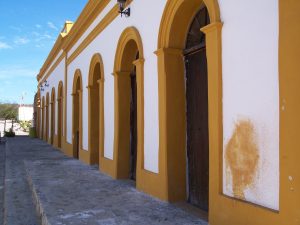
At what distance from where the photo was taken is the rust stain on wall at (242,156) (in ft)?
12.8

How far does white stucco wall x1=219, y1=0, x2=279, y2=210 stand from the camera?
3617 mm

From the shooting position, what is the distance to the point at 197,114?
5617mm

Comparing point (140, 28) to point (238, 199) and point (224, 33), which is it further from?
point (238, 199)

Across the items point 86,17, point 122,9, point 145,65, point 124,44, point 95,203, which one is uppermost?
point 86,17

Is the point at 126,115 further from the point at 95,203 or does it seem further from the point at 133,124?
the point at 95,203

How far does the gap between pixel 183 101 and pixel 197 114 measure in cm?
42

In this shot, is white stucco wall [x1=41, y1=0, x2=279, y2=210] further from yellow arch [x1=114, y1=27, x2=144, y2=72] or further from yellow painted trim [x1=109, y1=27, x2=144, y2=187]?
yellow painted trim [x1=109, y1=27, x2=144, y2=187]

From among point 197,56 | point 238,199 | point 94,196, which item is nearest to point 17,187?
point 94,196

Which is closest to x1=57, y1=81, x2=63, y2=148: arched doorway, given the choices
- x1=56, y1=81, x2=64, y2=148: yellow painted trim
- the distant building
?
x1=56, y1=81, x2=64, y2=148: yellow painted trim

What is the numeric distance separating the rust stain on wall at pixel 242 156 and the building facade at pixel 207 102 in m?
0.01

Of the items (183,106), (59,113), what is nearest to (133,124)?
(183,106)

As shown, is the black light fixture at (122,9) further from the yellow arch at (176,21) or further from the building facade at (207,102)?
the yellow arch at (176,21)
